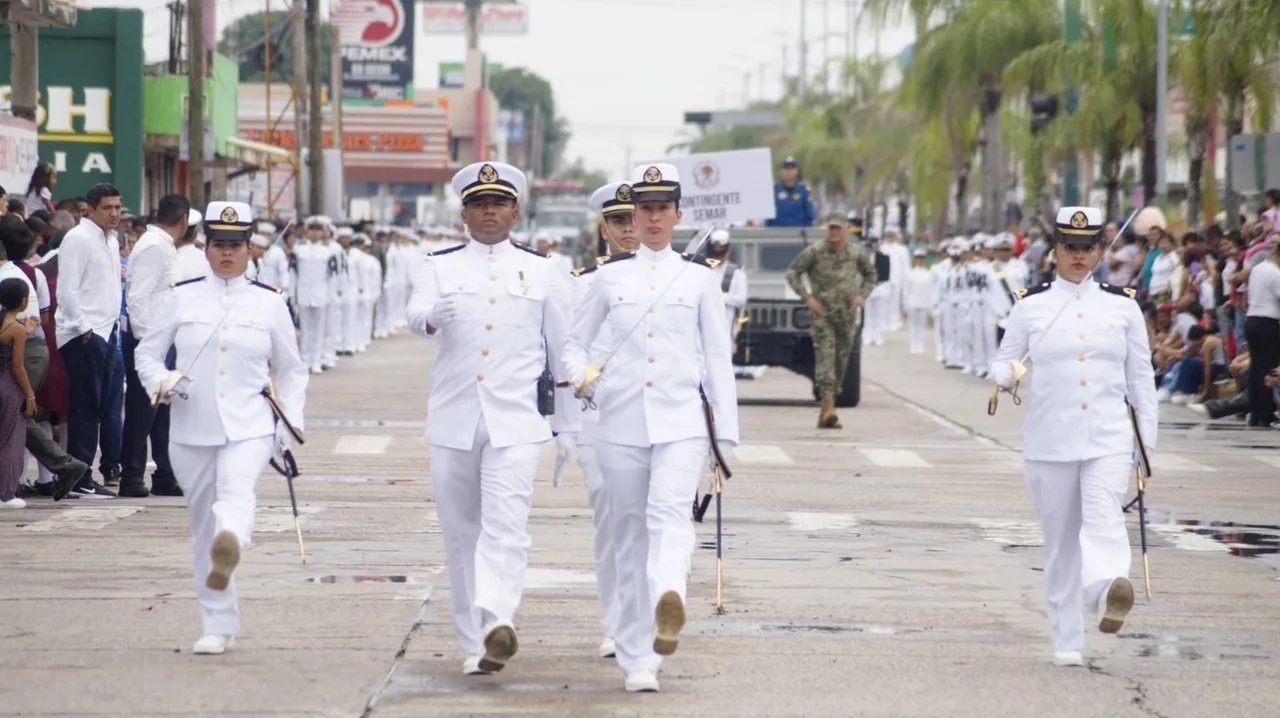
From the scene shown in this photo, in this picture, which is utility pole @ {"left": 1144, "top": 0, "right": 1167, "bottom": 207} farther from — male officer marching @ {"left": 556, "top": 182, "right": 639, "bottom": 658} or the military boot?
male officer marching @ {"left": 556, "top": 182, "right": 639, "bottom": 658}

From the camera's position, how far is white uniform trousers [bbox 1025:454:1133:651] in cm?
937

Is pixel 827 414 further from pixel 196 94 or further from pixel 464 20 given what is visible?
pixel 464 20

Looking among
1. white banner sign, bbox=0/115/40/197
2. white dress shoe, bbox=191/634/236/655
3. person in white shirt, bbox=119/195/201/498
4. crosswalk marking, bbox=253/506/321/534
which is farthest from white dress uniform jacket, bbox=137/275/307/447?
white banner sign, bbox=0/115/40/197

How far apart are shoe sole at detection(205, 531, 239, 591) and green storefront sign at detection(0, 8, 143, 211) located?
3101 centimetres

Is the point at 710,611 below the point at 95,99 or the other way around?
below

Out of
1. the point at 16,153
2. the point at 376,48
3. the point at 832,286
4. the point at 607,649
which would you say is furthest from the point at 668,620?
the point at 376,48

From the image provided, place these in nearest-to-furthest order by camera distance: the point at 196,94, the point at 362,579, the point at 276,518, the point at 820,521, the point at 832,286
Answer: the point at 362,579, the point at 276,518, the point at 820,521, the point at 832,286, the point at 196,94

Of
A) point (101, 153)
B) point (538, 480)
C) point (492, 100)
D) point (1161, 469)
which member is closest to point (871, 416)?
point (1161, 469)

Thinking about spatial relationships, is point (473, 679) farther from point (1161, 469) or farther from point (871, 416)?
point (871, 416)

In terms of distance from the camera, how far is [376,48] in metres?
113

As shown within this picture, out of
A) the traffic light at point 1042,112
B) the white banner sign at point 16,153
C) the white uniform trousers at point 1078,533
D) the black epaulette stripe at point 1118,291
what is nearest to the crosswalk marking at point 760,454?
the white banner sign at point 16,153

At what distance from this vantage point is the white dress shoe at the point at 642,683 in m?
8.57

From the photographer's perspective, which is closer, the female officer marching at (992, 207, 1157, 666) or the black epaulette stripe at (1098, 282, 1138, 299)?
the female officer marching at (992, 207, 1157, 666)

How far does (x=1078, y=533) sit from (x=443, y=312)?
2777 mm
